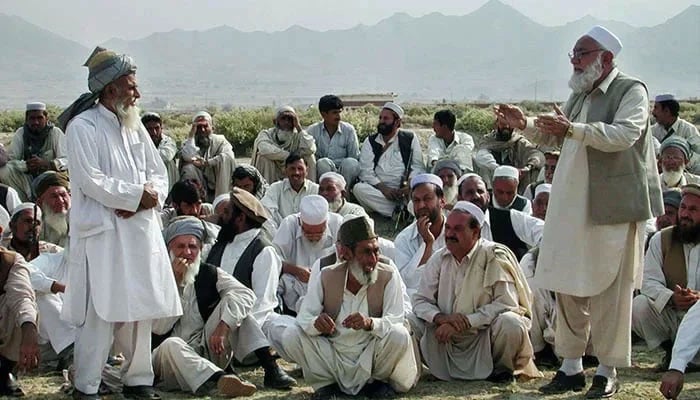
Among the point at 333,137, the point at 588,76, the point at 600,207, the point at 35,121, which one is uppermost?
the point at 588,76

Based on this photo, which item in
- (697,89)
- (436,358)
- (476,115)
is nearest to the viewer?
(436,358)

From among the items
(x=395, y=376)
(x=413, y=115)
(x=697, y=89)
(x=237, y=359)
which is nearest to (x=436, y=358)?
(x=395, y=376)

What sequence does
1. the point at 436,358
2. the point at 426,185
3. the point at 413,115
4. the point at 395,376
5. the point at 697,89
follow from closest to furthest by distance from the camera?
the point at 395,376 < the point at 436,358 < the point at 426,185 < the point at 413,115 < the point at 697,89

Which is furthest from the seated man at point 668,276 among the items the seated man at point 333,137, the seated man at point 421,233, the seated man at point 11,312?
the seated man at point 333,137

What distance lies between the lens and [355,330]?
20.2 feet

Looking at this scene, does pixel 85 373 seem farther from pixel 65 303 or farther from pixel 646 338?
pixel 646 338

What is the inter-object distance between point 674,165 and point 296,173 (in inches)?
147

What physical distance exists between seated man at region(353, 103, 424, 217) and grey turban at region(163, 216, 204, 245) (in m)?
4.73

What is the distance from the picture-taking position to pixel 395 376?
6203 millimetres

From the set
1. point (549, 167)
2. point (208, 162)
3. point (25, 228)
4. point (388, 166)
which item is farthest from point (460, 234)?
point (208, 162)

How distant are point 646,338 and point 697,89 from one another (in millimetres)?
163554

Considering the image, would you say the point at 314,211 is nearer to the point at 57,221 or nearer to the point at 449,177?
the point at 57,221

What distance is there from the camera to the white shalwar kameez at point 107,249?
564 cm

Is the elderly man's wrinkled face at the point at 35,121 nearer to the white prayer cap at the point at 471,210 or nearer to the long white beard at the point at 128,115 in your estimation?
the long white beard at the point at 128,115
